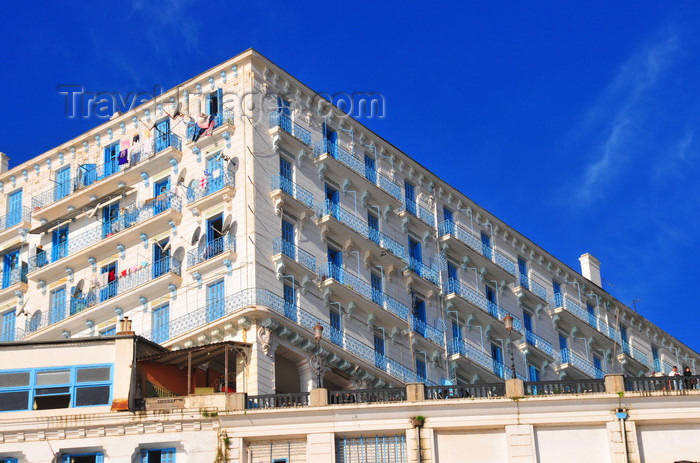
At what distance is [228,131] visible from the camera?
62.1 m

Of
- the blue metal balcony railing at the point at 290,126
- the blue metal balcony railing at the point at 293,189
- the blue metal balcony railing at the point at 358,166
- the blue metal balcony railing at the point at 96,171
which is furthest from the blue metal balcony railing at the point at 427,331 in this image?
the blue metal balcony railing at the point at 96,171

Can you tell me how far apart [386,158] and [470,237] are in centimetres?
729

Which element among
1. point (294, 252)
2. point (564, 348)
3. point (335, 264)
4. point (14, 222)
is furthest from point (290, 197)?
point (564, 348)

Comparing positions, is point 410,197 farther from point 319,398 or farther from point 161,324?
point 319,398

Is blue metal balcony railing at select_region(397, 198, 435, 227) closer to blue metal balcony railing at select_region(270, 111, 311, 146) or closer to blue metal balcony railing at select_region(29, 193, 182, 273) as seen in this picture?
blue metal balcony railing at select_region(270, 111, 311, 146)

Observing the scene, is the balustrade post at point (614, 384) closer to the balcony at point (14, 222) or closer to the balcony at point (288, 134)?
the balcony at point (288, 134)

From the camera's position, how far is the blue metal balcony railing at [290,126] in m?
62.8

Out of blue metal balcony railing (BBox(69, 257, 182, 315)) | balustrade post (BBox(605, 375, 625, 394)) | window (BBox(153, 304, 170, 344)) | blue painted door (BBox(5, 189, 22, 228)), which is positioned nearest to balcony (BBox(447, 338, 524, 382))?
window (BBox(153, 304, 170, 344))

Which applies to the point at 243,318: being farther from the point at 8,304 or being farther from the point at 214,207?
the point at 8,304

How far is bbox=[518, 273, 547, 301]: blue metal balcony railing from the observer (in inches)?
3000

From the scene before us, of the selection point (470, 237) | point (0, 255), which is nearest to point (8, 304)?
point (0, 255)

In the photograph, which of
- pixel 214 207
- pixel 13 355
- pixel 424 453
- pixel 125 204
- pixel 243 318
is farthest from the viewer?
pixel 125 204

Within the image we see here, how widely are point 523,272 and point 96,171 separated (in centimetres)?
2522

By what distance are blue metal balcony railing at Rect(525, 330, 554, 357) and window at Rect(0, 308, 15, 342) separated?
27.1 metres
